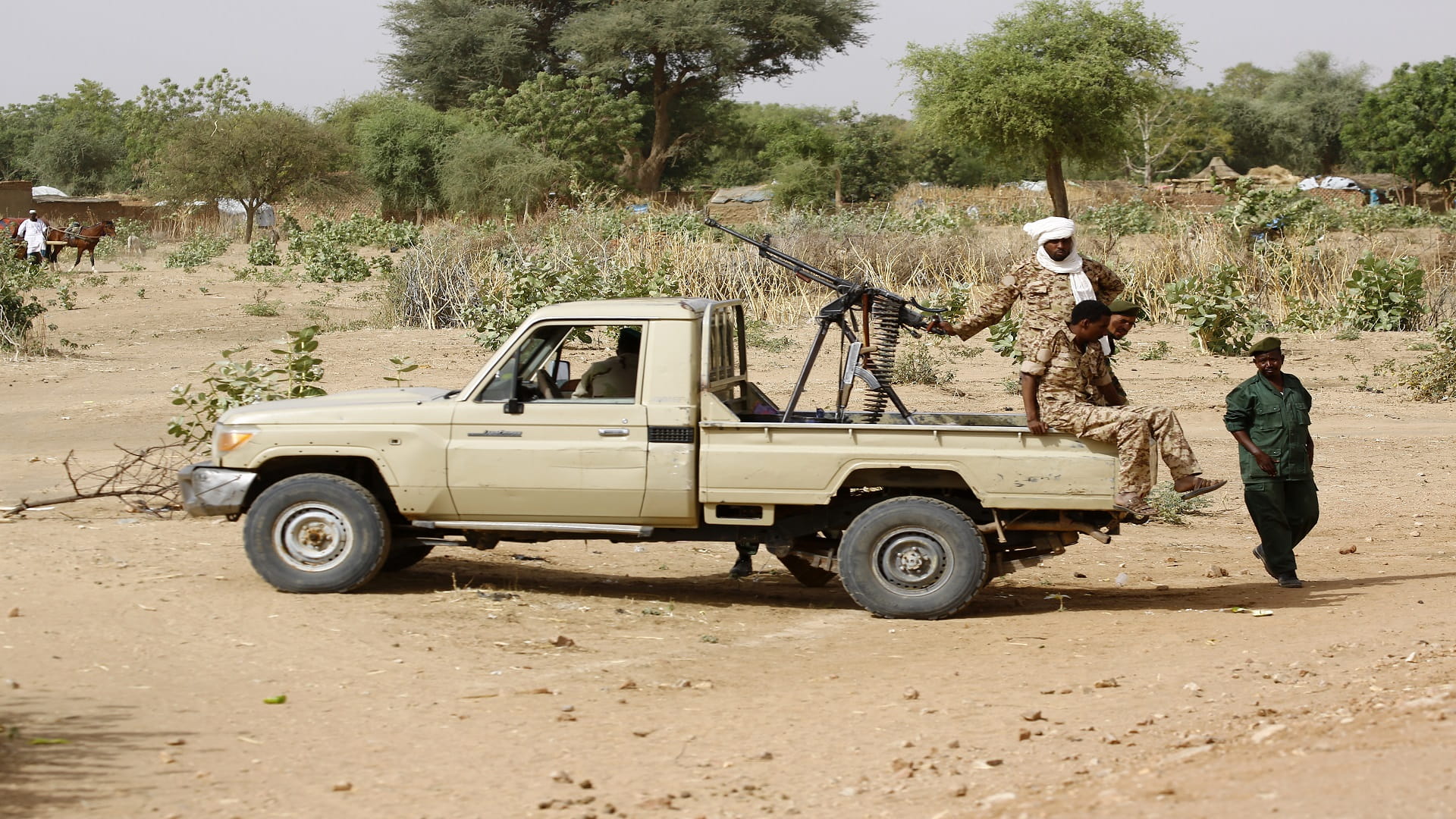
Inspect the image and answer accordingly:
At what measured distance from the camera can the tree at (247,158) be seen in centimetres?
4588

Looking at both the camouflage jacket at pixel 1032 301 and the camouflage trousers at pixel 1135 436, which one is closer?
the camouflage trousers at pixel 1135 436

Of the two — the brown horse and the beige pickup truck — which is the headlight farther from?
the brown horse

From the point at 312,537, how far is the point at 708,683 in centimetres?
269

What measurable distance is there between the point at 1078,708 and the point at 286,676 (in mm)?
3325

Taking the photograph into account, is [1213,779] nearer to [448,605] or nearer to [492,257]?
[448,605]

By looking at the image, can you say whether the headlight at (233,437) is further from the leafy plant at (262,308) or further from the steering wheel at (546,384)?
the leafy plant at (262,308)

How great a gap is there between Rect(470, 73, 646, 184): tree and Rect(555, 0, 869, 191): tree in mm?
1665

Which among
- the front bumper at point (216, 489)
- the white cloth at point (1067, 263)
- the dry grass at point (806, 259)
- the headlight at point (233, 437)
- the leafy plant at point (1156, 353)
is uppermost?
the dry grass at point (806, 259)

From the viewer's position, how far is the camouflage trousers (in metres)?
7.15

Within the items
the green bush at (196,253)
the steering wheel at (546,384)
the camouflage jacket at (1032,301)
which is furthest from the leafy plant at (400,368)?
the green bush at (196,253)

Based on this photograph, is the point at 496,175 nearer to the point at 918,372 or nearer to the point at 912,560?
the point at 918,372

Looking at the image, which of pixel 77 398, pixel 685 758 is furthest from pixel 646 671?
pixel 77 398

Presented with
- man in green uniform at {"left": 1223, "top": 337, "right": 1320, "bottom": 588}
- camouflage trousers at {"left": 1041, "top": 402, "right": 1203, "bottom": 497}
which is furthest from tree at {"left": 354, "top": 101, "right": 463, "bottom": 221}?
camouflage trousers at {"left": 1041, "top": 402, "right": 1203, "bottom": 497}

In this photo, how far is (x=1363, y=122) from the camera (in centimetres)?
5891
